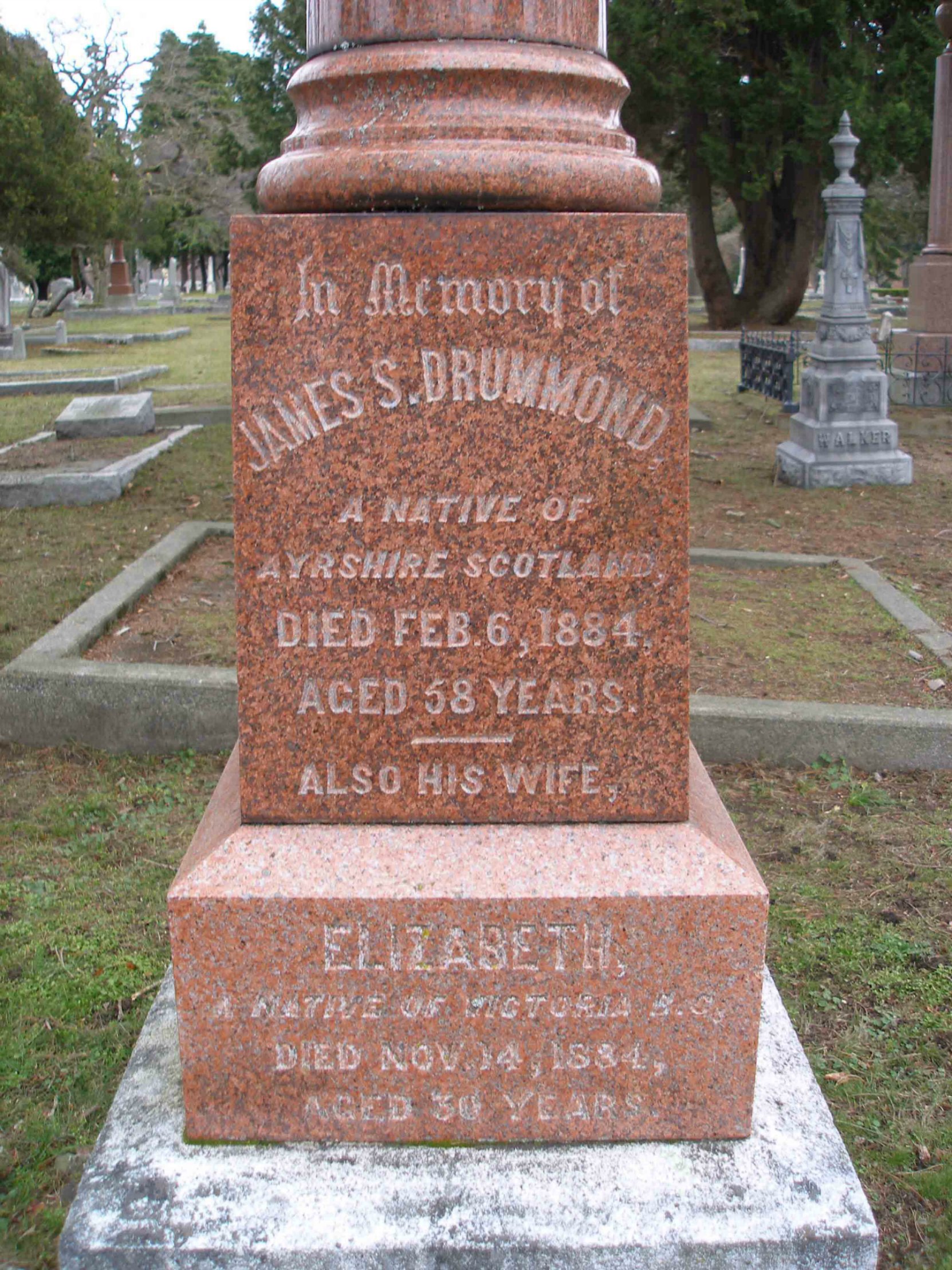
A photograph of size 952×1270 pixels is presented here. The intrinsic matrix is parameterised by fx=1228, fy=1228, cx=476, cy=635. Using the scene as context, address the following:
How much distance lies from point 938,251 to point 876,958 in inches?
489

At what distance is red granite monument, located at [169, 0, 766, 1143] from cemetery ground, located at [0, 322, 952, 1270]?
1.73ft

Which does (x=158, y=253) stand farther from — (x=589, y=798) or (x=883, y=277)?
(x=589, y=798)

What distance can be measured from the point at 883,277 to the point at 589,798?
66.9 m

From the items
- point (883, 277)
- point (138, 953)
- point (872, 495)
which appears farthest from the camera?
point (883, 277)

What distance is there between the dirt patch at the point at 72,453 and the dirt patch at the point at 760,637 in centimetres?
367

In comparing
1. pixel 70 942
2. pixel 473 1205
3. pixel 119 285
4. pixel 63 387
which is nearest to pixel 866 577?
pixel 70 942

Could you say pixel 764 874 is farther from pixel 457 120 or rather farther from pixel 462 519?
pixel 457 120

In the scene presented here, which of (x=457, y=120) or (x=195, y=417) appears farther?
(x=195, y=417)

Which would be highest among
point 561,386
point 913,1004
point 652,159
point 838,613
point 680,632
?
point 652,159

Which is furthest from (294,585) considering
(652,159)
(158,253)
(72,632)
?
(158,253)

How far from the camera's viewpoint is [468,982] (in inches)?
86.7

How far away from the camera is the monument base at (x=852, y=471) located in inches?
375

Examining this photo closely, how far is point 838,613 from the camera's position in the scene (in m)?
6.03

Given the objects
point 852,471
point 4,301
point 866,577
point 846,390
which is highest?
point 4,301
